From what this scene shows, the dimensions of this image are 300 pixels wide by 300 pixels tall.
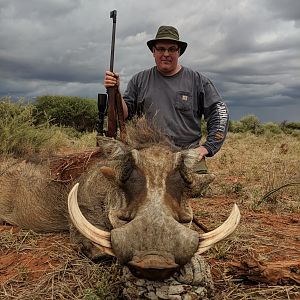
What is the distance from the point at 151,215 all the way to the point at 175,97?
310cm

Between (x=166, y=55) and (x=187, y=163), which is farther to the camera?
(x=166, y=55)

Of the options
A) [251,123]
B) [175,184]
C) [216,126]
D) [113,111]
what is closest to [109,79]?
[113,111]

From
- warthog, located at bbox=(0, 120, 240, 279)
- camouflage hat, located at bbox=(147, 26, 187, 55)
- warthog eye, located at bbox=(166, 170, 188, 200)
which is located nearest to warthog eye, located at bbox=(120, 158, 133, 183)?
warthog, located at bbox=(0, 120, 240, 279)

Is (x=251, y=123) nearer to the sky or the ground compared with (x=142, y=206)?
nearer to the ground

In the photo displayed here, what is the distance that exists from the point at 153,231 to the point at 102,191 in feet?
5.14

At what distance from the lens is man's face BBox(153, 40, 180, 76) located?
205 inches

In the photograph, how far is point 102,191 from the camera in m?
3.75

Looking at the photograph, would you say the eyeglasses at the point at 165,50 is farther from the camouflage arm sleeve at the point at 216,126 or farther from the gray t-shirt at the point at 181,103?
the camouflage arm sleeve at the point at 216,126

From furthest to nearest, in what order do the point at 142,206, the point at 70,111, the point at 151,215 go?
the point at 70,111
the point at 142,206
the point at 151,215

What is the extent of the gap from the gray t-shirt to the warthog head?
2072mm

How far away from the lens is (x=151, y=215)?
7.60 feet

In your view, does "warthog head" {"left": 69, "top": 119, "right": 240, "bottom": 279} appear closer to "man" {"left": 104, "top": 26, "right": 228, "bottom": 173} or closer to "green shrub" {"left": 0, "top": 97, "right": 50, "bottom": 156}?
"man" {"left": 104, "top": 26, "right": 228, "bottom": 173}

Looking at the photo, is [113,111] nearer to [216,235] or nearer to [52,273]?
[52,273]

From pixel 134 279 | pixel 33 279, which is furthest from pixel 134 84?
pixel 134 279
